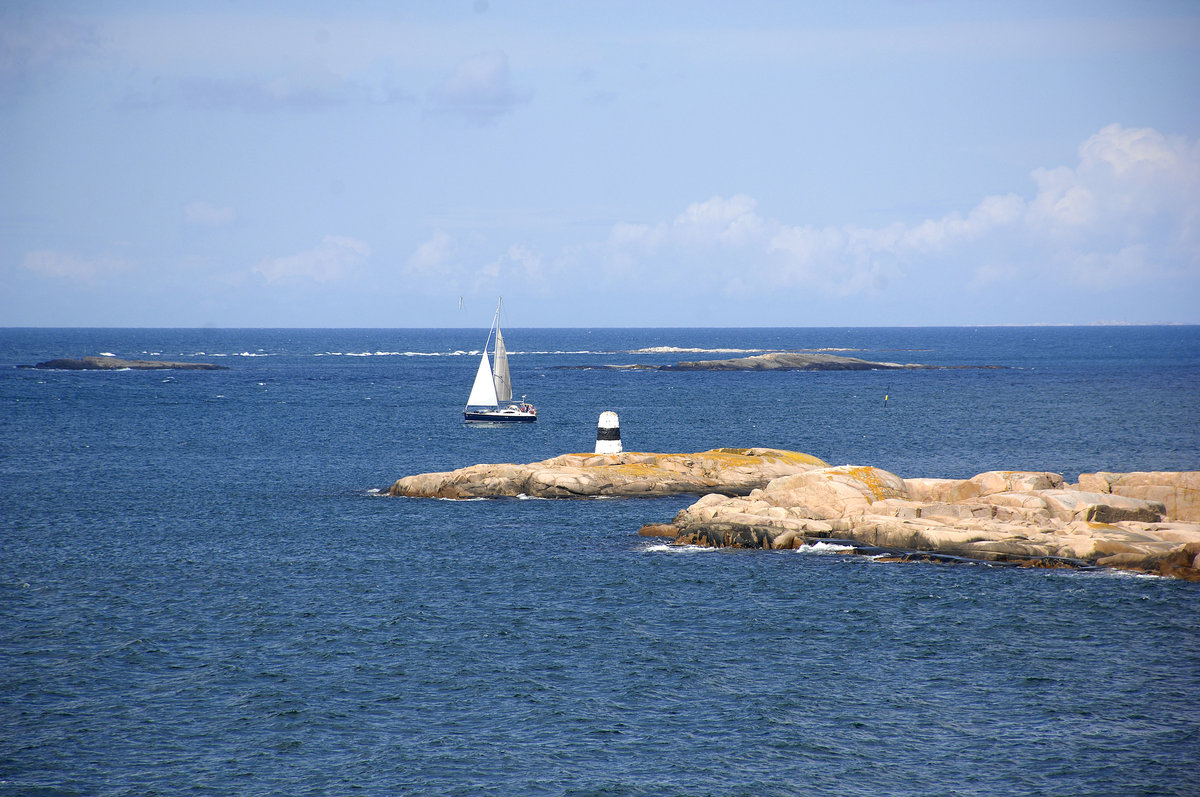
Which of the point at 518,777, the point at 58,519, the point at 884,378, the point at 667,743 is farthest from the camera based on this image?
the point at 884,378

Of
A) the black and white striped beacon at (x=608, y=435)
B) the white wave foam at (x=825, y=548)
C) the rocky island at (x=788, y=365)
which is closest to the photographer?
the white wave foam at (x=825, y=548)

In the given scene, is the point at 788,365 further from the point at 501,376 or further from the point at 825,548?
the point at 825,548

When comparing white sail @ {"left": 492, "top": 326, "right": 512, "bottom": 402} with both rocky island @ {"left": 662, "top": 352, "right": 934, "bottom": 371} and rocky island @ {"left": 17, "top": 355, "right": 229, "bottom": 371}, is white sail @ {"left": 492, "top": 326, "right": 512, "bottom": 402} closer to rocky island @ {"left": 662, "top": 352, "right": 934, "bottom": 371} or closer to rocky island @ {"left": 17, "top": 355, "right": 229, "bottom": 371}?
rocky island @ {"left": 662, "top": 352, "right": 934, "bottom": 371}

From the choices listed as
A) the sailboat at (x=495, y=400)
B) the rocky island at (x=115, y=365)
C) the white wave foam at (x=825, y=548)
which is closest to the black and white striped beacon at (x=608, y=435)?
the white wave foam at (x=825, y=548)

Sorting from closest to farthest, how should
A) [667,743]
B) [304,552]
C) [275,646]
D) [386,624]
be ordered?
[667,743], [275,646], [386,624], [304,552]

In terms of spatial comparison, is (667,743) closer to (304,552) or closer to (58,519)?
(304,552)

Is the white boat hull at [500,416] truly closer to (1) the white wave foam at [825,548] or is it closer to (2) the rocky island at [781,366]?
(1) the white wave foam at [825,548]

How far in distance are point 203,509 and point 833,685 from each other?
39167 mm

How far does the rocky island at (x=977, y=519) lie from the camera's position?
40.4m

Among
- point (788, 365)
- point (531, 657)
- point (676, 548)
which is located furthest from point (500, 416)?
point (788, 365)

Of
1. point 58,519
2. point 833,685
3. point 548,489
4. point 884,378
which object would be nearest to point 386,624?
point 833,685

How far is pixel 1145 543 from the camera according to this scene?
40094mm

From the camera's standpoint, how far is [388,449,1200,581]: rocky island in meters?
40.4

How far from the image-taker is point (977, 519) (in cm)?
4425
